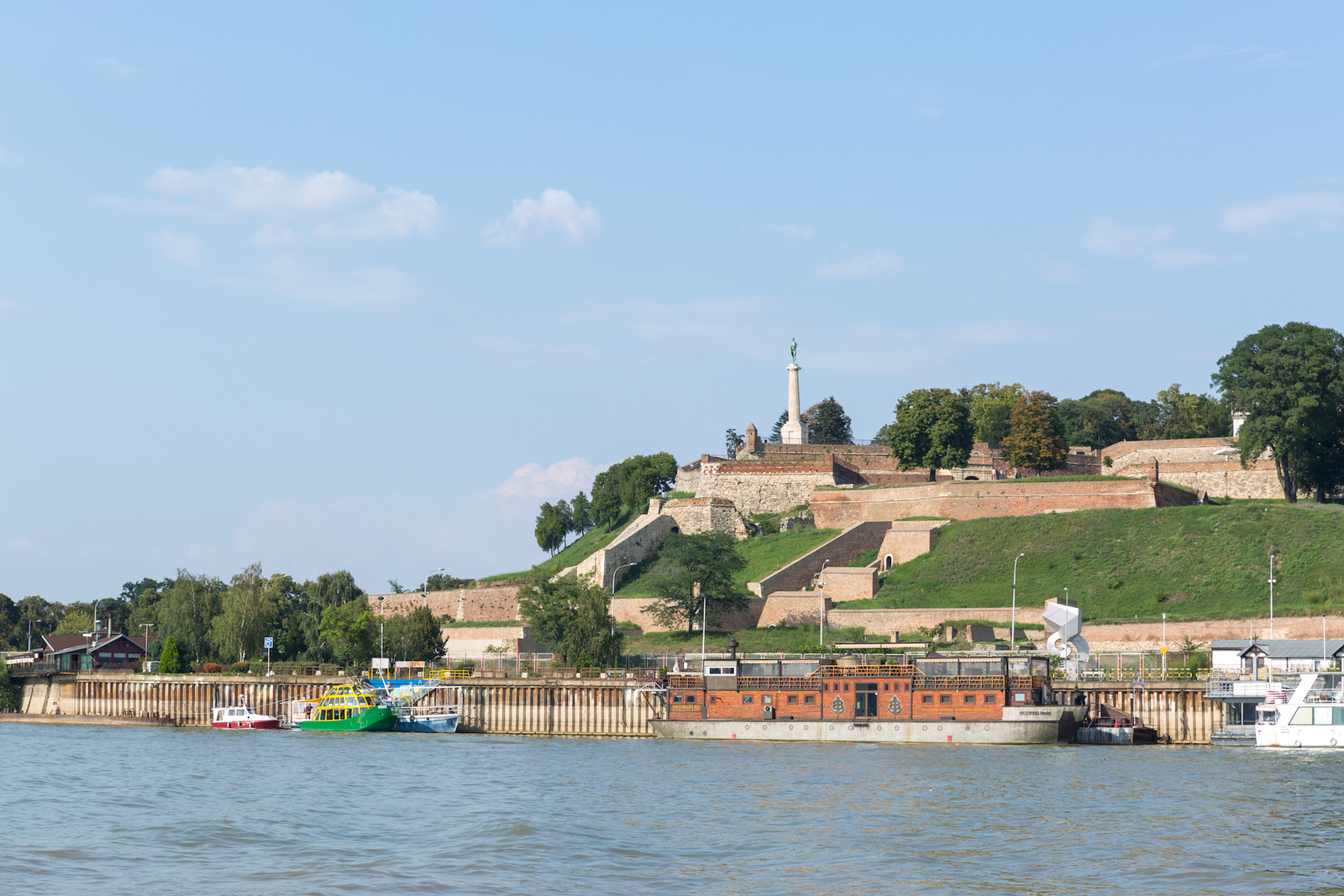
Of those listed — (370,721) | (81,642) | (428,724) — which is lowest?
(428,724)

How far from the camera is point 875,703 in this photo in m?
57.3

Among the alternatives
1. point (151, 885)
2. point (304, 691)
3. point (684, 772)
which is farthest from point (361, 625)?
point (151, 885)

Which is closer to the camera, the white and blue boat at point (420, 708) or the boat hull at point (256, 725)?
the white and blue boat at point (420, 708)

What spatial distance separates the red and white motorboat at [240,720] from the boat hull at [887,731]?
74.3ft

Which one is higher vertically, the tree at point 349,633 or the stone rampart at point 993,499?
the stone rampart at point 993,499

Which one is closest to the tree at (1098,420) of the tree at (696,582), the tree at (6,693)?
the tree at (696,582)

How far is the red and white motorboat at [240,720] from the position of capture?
2771 inches

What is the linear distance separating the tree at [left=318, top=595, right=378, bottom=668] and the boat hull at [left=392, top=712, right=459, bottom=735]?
10486 mm

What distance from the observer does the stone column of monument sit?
116 meters

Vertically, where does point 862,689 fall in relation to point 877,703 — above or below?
above

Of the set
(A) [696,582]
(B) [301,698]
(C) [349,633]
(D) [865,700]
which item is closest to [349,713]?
(B) [301,698]

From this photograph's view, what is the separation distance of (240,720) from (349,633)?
9.68m

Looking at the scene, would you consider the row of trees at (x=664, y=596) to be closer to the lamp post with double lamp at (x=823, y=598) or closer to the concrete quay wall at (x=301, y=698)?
the lamp post with double lamp at (x=823, y=598)

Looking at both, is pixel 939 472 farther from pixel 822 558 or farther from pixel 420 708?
pixel 420 708
